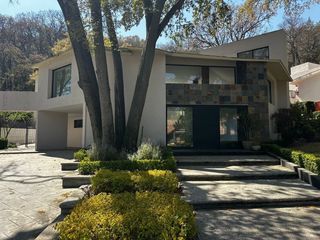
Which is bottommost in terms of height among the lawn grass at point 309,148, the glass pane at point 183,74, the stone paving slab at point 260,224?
the stone paving slab at point 260,224

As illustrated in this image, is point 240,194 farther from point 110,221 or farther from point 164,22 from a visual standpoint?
point 164,22

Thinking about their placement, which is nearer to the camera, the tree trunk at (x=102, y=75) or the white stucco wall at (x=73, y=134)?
the tree trunk at (x=102, y=75)

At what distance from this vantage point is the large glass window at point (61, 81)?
51.6ft

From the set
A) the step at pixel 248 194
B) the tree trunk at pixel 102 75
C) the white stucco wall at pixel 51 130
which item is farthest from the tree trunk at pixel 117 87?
the white stucco wall at pixel 51 130

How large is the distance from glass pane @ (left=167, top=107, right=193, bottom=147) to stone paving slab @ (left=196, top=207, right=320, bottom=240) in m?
7.68

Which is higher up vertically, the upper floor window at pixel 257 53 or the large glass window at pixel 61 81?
the upper floor window at pixel 257 53

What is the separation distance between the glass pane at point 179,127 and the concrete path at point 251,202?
380cm

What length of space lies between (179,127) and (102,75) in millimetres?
5038

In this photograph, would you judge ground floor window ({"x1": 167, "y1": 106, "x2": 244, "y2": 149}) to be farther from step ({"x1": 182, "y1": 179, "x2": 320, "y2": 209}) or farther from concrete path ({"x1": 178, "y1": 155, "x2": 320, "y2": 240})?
step ({"x1": 182, "y1": 179, "x2": 320, "y2": 209})

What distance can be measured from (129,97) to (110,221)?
10150 millimetres

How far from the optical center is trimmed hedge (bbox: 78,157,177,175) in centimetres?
826

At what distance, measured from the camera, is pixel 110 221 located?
10.7 ft

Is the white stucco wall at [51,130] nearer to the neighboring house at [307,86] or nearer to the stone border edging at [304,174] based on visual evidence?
the stone border edging at [304,174]

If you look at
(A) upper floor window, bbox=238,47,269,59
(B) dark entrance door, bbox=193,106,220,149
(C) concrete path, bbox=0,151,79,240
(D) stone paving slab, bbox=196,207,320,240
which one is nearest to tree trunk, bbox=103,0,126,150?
(C) concrete path, bbox=0,151,79,240
